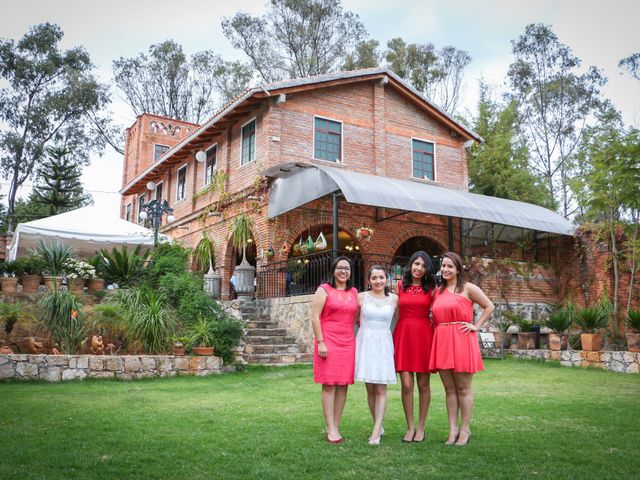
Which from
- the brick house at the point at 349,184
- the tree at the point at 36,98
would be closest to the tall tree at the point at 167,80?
the tree at the point at 36,98

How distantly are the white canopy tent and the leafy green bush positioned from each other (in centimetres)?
576

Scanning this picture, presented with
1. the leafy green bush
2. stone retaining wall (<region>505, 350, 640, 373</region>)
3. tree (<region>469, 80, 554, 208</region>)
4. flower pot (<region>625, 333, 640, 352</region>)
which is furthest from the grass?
tree (<region>469, 80, 554, 208</region>)

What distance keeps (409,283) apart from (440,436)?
1.41 meters

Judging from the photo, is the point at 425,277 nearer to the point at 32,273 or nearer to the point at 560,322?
the point at 560,322

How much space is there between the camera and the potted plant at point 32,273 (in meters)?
11.9

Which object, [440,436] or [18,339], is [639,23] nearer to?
[440,436]

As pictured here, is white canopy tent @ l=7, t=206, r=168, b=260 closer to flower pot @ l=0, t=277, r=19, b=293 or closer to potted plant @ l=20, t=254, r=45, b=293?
potted plant @ l=20, t=254, r=45, b=293

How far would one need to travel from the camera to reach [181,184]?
21.1 m

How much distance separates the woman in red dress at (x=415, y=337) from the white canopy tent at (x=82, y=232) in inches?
482

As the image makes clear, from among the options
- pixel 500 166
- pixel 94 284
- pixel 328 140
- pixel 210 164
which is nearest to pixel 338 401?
pixel 94 284

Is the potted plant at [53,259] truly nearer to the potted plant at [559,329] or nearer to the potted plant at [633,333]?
the potted plant at [559,329]

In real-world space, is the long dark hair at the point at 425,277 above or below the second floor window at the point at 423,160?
below

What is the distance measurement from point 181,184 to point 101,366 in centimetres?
1276

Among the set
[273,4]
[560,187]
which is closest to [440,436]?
[560,187]
